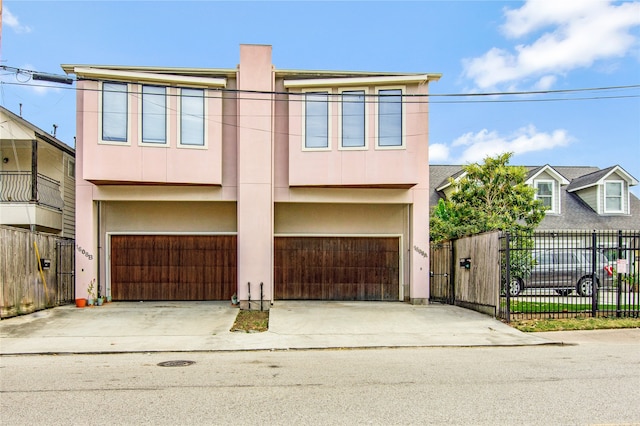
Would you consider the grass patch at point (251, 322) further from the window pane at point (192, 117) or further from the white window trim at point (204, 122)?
the window pane at point (192, 117)

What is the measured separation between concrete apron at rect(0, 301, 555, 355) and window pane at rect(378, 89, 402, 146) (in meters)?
5.07

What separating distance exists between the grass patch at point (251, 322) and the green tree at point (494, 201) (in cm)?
691

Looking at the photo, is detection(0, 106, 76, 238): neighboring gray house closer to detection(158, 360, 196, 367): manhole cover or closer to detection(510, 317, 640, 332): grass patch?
detection(158, 360, 196, 367): manhole cover

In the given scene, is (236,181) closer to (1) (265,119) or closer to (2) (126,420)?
(1) (265,119)

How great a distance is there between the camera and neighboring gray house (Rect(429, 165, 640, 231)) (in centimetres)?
2534

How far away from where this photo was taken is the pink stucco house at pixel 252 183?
636 inches

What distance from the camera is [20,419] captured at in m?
5.79

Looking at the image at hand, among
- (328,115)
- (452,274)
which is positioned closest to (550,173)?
(452,274)

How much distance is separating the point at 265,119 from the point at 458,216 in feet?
23.4

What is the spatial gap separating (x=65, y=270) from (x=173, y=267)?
3190 millimetres

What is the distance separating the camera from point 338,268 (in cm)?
1786

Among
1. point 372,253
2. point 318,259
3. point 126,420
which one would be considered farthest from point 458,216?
point 126,420

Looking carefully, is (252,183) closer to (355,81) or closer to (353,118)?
(353,118)

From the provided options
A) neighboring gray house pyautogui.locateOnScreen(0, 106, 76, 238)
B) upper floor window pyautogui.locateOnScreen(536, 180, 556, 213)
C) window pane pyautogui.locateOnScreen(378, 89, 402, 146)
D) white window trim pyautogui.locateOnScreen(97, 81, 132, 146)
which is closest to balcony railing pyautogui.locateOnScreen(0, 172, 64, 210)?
neighboring gray house pyautogui.locateOnScreen(0, 106, 76, 238)
